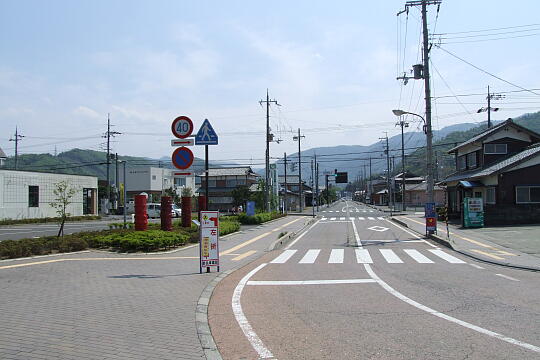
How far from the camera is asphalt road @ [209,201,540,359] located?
5.00 m

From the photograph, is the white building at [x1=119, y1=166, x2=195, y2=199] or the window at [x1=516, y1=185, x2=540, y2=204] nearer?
the window at [x1=516, y1=185, x2=540, y2=204]

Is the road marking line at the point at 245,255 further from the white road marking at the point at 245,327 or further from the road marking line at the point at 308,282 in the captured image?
the white road marking at the point at 245,327

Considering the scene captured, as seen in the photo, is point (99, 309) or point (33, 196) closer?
point (99, 309)

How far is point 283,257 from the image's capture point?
14531 millimetres

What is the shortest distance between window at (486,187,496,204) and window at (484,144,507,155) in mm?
3198

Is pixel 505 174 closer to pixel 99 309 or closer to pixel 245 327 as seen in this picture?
pixel 245 327

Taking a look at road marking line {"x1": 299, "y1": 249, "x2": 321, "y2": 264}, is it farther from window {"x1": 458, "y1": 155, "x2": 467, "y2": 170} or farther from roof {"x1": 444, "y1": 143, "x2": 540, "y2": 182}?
window {"x1": 458, "y1": 155, "x2": 467, "y2": 170}

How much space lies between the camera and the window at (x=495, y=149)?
1251 inches

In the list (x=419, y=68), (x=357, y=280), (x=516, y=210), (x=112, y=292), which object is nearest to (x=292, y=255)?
(x=357, y=280)

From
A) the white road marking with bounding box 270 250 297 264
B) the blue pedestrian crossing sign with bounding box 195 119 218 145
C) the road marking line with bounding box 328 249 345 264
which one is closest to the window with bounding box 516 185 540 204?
the road marking line with bounding box 328 249 345 264

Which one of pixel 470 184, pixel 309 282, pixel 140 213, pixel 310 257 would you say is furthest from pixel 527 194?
pixel 309 282

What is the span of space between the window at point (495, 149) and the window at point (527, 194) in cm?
451

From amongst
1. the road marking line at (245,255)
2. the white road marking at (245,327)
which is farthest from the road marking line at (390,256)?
the white road marking at (245,327)

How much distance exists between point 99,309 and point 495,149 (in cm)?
3164
